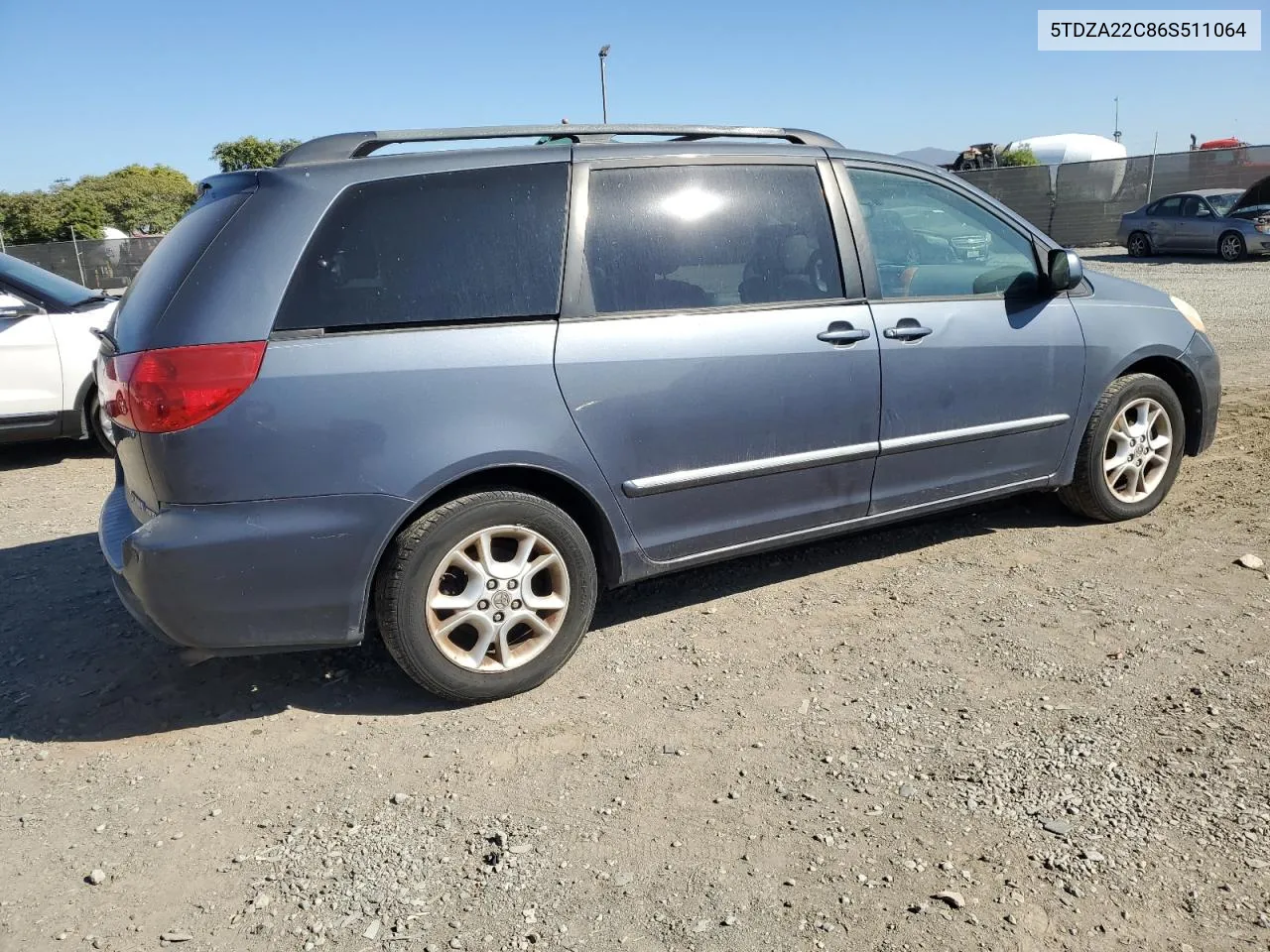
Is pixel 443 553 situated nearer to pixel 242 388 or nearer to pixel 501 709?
pixel 501 709

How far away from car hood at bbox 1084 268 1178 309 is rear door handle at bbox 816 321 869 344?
151 centimetres

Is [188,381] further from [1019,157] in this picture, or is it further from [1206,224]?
[1019,157]

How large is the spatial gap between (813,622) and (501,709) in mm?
1308

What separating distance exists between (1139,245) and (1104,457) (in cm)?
1952

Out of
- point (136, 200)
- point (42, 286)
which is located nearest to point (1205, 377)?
point (42, 286)

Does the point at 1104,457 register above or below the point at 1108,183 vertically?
below

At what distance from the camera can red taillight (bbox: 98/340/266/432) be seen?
3.16 meters

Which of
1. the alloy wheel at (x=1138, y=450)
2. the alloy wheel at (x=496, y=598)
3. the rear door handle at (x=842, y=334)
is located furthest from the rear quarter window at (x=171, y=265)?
the alloy wheel at (x=1138, y=450)

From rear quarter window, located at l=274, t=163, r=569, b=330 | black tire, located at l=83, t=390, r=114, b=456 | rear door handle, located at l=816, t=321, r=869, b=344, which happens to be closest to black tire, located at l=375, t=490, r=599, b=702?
rear quarter window, located at l=274, t=163, r=569, b=330

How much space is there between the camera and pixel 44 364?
7.36m

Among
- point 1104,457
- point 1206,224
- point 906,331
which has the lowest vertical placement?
point 1104,457

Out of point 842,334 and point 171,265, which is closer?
point 171,265

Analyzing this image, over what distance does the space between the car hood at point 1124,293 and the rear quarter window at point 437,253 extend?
279 centimetres

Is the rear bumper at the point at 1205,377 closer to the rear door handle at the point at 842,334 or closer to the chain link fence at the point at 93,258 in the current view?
the rear door handle at the point at 842,334
